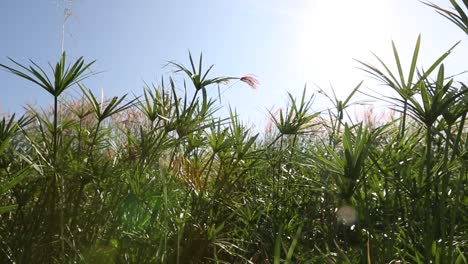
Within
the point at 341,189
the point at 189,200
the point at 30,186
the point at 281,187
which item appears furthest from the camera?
the point at 281,187

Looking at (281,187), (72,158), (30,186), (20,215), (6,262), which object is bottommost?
(6,262)

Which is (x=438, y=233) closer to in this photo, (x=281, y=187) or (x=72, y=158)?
(x=281, y=187)

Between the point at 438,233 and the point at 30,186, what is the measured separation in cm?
133

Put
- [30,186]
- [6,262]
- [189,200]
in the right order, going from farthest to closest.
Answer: [189,200]
[30,186]
[6,262]

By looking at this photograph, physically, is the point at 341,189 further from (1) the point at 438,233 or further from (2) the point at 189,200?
(2) the point at 189,200

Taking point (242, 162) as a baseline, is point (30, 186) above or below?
below

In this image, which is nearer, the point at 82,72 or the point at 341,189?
the point at 341,189

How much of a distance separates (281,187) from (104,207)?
83cm

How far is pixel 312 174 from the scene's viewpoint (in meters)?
2.09

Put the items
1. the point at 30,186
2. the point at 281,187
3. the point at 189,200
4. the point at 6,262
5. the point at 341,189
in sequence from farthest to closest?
1. the point at 281,187
2. the point at 189,200
3. the point at 30,186
4. the point at 6,262
5. the point at 341,189

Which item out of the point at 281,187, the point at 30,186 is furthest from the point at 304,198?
the point at 30,186

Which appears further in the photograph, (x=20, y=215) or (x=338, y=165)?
(x=20, y=215)

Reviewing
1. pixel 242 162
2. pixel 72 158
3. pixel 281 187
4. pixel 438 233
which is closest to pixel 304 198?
pixel 281 187

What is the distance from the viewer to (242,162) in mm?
2156
